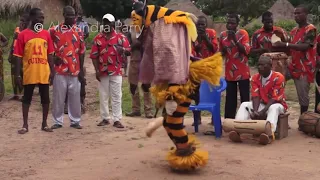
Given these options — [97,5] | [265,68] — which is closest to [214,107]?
[265,68]

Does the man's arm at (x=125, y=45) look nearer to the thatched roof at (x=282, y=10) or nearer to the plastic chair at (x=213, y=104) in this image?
the plastic chair at (x=213, y=104)

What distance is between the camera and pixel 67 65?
303 inches

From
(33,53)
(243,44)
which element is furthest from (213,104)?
(33,53)

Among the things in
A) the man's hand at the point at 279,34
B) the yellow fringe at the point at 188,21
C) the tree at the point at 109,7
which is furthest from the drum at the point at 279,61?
the tree at the point at 109,7

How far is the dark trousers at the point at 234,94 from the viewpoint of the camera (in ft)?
25.8

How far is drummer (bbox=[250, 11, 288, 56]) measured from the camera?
7.74 m

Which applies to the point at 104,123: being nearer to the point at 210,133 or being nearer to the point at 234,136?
the point at 210,133

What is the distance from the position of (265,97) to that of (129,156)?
2.26 m

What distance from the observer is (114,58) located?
795cm

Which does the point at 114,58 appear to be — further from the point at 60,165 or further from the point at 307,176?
the point at 307,176

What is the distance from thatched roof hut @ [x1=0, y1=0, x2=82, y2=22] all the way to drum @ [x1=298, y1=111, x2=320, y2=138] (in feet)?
45.7

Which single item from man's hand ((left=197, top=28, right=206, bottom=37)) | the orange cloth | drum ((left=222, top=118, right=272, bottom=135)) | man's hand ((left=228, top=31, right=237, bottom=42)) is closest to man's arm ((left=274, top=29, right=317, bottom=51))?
man's hand ((left=228, top=31, right=237, bottom=42))

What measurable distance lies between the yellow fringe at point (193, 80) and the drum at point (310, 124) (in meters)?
2.29

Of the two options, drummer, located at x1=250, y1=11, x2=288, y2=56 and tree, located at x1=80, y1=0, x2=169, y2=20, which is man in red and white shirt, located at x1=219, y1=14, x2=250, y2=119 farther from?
tree, located at x1=80, y1=0, x2=169, y2=20
